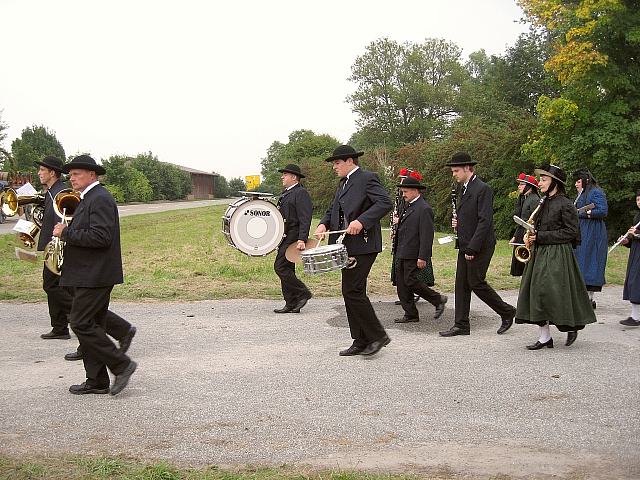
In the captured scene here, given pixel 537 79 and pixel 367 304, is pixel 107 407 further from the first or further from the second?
pixel 537 79

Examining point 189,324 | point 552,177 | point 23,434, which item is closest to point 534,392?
point 552,177

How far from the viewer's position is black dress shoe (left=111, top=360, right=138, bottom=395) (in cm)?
593

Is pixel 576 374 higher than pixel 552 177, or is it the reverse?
pixel 552 177

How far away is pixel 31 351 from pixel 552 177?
19.1ft

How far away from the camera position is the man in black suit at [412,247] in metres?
9.15

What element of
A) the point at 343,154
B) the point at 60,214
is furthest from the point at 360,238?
the point at 60,214

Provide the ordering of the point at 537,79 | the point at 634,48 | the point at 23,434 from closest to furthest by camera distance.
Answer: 1. the point at 23,434
2. the point at 634,48
3. the point at 537,79

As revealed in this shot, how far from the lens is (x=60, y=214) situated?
6387 millimetres

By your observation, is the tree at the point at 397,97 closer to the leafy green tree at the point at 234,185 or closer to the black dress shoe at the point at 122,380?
the leafy green tree at the point at 234,185

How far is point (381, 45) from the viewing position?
225ft

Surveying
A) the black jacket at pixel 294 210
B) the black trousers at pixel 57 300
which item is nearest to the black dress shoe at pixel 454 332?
the black jacket at pixel 294 210

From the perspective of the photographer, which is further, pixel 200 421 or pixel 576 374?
pixel 576 374

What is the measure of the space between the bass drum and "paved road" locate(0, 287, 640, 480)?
4.71 ft

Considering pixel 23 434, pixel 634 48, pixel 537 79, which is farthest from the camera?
pixel 537 79
